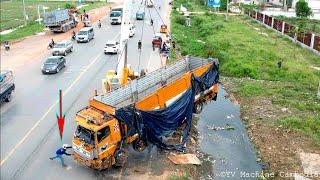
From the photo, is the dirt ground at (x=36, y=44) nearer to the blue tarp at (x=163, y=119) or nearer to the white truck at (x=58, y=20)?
the white truck at (x=58, y=20)

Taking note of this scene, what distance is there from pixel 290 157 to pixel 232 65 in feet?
59.3

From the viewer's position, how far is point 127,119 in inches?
717

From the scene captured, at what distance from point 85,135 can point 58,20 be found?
4210cm

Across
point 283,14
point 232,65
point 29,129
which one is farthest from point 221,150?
point 283,14

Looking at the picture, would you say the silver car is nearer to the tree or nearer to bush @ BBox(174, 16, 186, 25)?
bush @ BBox(174, 16, 186, 25)

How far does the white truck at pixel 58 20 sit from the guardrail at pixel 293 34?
3211cm

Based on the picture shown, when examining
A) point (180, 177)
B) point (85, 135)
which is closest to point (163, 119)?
point (180, 177)

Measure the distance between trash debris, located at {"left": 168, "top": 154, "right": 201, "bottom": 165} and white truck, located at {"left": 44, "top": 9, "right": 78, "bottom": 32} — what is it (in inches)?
1609

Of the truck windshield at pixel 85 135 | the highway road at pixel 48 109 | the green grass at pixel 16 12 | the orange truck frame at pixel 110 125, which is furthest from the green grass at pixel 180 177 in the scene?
the green grass at pixel 16 12

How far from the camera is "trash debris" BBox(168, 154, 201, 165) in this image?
64.7 feet

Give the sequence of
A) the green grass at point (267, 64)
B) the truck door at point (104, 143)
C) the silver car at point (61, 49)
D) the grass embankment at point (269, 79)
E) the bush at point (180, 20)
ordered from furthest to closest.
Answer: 1. the bush at point (180, 20)
2. the silver car at point (61, 49)
3. the green grass at point (267, 64)
4. the grass embankment at point (269, 79)
5. the truck door at point (104, 143)

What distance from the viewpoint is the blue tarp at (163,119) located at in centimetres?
1844

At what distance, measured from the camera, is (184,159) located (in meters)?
20.0

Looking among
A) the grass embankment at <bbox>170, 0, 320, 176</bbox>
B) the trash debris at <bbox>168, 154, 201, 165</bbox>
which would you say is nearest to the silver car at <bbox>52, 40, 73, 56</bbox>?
the grass embankment at <bbox>170, 0, 320, 176</bbox>
